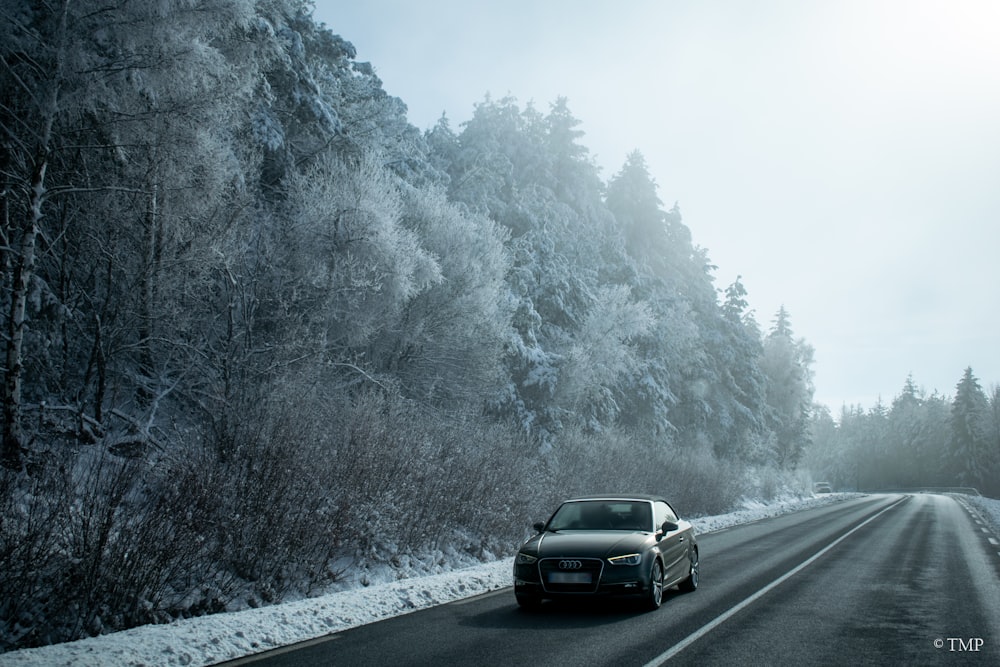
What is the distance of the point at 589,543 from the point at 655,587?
3.41 feet

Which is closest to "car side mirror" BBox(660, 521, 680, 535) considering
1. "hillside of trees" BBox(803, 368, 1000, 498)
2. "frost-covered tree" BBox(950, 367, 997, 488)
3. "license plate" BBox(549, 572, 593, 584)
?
"license plate" BBox(549, 572, 593, 584)

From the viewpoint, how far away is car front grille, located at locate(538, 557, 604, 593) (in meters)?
9.48

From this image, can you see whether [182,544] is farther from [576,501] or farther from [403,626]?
[576,501]

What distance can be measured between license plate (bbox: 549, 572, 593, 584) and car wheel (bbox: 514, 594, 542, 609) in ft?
1.43

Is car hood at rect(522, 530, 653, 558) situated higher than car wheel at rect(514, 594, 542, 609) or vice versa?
car hood at rect(522, 530, 653, 558)

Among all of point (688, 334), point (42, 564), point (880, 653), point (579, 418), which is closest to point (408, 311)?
point (579, 418)

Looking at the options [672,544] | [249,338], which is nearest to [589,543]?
[672,544]

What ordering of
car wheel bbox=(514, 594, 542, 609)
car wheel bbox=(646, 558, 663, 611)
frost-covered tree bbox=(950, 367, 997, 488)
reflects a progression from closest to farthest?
1. car wheel bbox=(646, 558, 663, 611)
2. car wheel bbox=(514, 594, 542, 609)
3. frost-covered tree bbox=(950, 367, 997, 488)

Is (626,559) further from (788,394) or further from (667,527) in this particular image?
(788,394)

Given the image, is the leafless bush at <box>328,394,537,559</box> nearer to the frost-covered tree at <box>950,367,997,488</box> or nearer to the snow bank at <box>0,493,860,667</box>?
the snow bank at <box>0,493,860,667</box>

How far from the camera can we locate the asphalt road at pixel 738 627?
7070 millimetres

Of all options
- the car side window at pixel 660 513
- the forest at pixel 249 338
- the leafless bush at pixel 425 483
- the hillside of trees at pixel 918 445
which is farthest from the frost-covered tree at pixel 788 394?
the car side window at pixel 660 513

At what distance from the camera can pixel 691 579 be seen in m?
11.7

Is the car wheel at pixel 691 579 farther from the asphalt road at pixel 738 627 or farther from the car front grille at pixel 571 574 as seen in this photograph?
the car front grille at pixel 571 574
